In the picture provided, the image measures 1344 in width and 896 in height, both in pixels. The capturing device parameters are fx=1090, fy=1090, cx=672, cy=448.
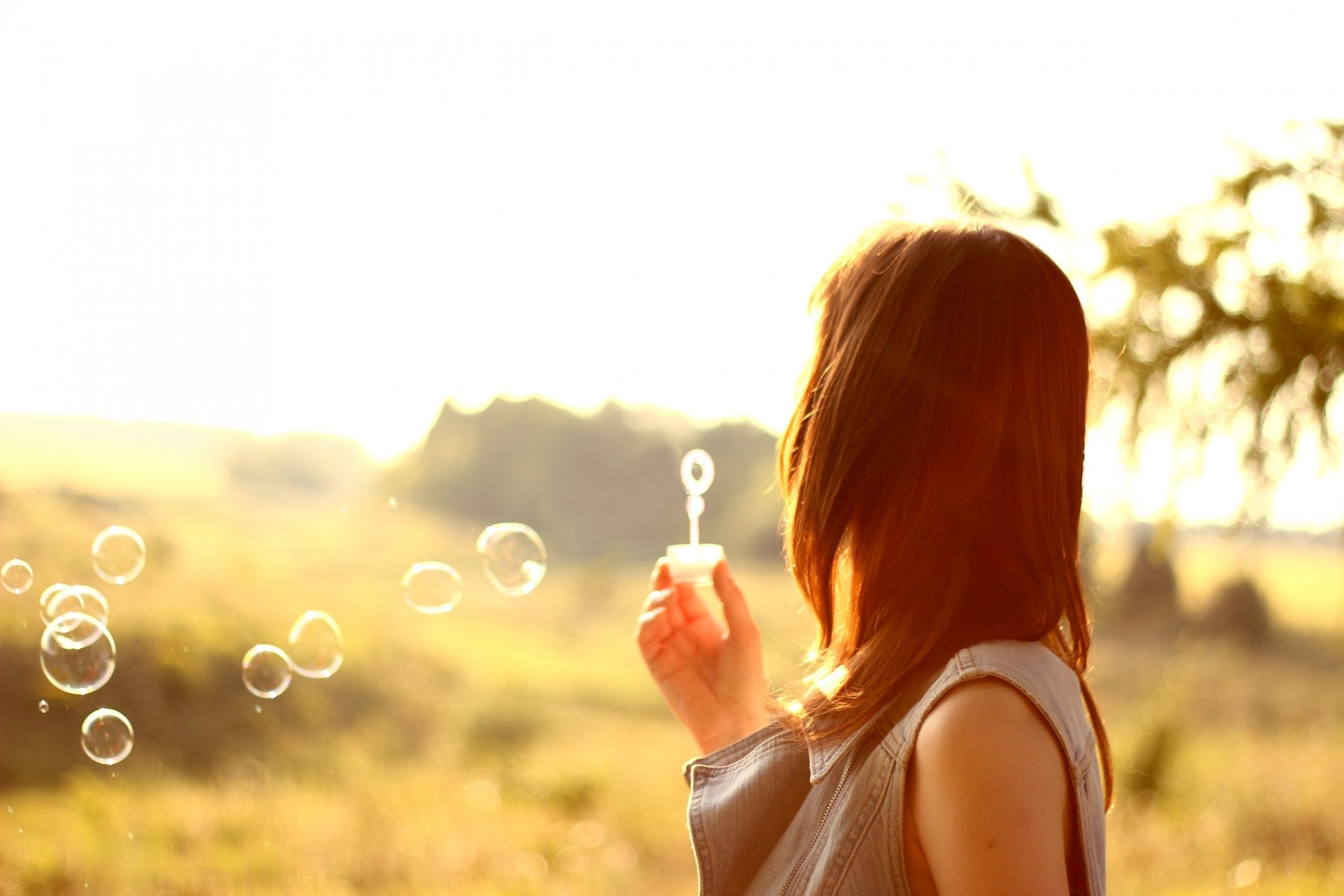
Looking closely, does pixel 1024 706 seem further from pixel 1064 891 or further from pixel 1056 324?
pixel 1056 324

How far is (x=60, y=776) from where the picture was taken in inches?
240

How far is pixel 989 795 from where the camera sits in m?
0.77

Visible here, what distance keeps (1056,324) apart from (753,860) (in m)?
0.54

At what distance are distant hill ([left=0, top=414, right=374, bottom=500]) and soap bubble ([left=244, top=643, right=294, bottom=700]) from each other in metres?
5.26

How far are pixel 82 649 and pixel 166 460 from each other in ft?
24.0

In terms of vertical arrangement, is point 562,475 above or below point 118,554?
below

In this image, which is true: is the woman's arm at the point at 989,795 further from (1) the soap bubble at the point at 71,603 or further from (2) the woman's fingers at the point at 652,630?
(1) the soap bubble at the point at 71,603

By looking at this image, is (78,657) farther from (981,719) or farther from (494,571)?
(981,719)

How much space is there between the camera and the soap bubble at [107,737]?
2178mm

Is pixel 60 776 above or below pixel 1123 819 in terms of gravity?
above

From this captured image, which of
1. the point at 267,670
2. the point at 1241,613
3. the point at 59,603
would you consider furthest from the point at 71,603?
the point at 1241,613

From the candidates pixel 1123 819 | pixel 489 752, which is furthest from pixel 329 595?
pixel 1123 819

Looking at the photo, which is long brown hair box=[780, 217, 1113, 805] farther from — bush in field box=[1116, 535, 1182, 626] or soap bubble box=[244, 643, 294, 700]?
bush in field box=[1116, 535, 1182, 626]

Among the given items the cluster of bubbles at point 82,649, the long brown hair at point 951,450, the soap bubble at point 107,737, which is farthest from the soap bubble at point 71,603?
the long brown hair at point 951,450
